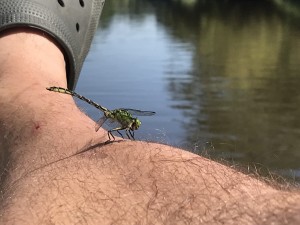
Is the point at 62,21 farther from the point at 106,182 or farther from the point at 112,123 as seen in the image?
the point at 106,182

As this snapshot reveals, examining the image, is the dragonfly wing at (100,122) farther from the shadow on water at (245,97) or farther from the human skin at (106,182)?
the shadow on water at (245,97)

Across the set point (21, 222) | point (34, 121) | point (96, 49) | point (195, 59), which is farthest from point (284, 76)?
point (21, 222)

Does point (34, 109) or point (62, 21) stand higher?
point (62, 21)

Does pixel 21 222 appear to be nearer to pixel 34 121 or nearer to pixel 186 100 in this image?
pixel 34 121

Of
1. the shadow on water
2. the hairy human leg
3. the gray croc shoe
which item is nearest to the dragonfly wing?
the hairy human leg

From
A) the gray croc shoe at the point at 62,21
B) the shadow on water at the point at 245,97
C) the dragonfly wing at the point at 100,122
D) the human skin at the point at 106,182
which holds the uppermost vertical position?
the gray croc shoe at the point at 62,21

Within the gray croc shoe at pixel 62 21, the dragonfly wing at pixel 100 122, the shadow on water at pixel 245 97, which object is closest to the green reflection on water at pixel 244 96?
the shadow on water at pixel 245 97

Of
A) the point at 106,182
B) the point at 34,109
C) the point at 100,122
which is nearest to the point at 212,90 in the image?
the point at 34,109
